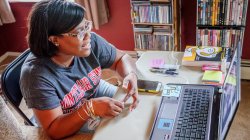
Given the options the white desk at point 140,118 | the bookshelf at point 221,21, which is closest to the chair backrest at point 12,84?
the white desk at point 140,118

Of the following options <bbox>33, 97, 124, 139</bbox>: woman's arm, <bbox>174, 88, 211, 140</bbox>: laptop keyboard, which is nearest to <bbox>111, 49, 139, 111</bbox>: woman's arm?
<bbox>33, 97, 124, 139</bbox>: woman's arm

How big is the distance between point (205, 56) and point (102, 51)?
0.52m

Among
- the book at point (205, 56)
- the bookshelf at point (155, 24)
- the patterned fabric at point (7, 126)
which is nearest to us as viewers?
the patterned fabric at point (7, 126)

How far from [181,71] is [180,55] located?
16cm

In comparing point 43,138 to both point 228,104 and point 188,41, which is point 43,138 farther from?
point 188,41

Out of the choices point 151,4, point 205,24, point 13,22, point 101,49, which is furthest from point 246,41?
point 13,22

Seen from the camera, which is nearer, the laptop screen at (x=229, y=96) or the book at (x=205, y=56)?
the laptop screen at (x=229, y=96)

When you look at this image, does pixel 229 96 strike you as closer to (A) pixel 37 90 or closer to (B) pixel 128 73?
(B) pixel 128 73

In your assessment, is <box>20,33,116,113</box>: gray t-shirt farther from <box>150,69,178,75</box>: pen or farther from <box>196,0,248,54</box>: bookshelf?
<box>196,0,248,54</box>: bookshelf

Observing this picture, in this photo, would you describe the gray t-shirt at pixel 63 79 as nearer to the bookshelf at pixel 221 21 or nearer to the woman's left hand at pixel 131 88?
the woman's left hand at pixel 131 88

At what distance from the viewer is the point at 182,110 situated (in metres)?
1.17

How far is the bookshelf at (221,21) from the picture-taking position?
2.15 metres

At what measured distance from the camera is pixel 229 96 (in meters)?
1.08

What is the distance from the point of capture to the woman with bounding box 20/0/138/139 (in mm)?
1171
